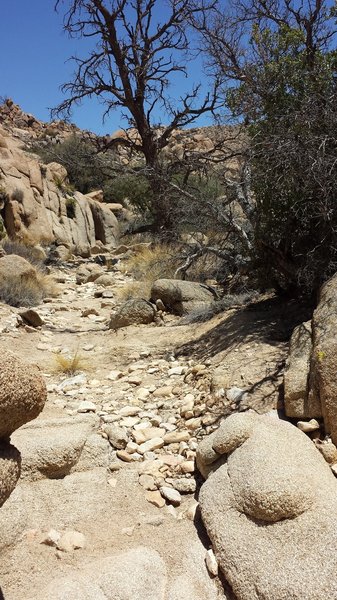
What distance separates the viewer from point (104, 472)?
3453 mm

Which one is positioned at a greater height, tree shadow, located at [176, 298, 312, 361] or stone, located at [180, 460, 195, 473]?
tree shadow, located at [176, 298, 312, 361]

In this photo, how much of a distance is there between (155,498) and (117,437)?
0.70 meters

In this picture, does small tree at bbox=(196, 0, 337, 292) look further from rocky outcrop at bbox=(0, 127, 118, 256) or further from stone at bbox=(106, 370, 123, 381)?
rocky outcrop at bbox=(0, 127, 118, 256)

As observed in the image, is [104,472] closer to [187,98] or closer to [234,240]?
[234,240]

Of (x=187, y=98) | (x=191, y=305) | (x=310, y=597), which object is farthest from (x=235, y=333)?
(x=187, y=98)

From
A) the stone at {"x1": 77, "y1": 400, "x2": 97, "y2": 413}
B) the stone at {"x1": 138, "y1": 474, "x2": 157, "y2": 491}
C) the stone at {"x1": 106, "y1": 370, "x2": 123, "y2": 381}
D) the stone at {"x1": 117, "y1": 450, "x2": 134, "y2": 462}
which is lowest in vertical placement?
the stone at {"x1": 138, "y1": 474, "x2": 157, "y2": 491}

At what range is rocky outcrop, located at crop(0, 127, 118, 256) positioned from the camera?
12970 mm

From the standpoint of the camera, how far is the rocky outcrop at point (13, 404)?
210 cm

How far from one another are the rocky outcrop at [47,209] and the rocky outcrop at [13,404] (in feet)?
36.2

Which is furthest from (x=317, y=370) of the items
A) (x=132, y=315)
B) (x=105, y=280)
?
(x=105, y=280)

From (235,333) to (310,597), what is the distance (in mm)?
3139

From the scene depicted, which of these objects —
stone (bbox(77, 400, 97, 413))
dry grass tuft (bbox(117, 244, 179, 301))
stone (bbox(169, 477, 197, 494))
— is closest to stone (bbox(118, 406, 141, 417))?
stone (bbox(77, 400, 97, 413))

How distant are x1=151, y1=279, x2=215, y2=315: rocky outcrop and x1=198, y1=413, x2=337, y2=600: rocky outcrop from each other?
4140 millimetres

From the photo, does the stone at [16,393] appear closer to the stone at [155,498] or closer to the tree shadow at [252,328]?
the stone at [155,498]
